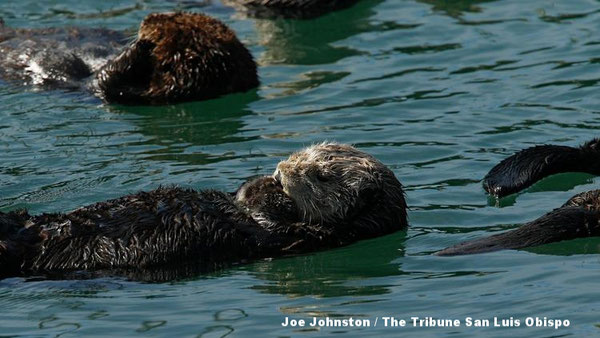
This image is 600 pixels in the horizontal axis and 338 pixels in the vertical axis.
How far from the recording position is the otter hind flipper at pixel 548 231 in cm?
709

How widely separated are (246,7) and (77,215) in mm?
6816

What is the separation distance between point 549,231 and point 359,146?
8.51ft

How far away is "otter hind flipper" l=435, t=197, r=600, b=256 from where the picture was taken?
7.09 metres

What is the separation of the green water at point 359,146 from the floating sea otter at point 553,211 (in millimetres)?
77

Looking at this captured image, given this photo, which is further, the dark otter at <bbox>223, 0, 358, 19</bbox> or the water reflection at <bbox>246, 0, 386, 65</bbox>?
the dark otter at <bbox>223, 0, 358, 19</bbox>

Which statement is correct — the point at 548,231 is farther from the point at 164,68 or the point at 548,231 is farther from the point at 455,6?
the point at 455,6

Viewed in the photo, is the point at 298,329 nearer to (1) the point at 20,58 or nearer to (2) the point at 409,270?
(2) the point at 409,270

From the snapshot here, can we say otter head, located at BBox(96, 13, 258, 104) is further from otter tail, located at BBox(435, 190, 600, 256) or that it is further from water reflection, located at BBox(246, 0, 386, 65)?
otter tail, located at BBox(435, 190, 600, 256)

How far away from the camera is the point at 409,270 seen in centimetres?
704

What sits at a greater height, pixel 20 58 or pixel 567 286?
pixel 20 58

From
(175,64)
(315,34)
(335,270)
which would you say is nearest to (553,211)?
(335,270)

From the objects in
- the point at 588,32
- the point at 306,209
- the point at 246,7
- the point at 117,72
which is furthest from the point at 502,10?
the point at 306,209

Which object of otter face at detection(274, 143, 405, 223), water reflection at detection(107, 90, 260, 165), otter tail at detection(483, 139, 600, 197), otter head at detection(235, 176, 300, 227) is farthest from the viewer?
water reflection at detection(107, 90, 260, 165)

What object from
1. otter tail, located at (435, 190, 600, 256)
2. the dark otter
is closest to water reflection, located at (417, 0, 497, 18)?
the dark otter
